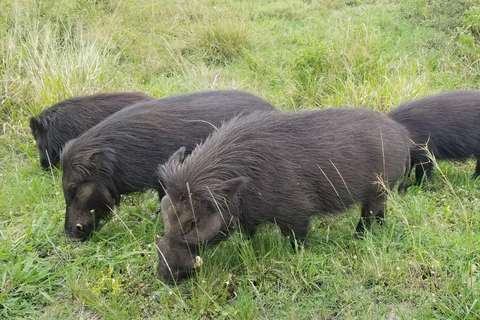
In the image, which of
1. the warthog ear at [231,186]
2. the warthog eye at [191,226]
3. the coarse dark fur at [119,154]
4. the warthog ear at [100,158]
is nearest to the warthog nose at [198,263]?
the warthog eye at [191,226]

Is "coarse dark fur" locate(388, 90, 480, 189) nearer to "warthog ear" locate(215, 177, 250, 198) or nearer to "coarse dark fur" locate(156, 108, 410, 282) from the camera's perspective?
"coarse dark fur" locate(156, 108, 410, 282)

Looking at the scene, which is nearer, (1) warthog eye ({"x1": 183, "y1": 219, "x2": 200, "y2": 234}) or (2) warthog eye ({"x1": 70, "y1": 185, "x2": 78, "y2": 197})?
(1) warthog eye ({"x1": 183, "y1": 219, "x2": 200, "y2": 234})

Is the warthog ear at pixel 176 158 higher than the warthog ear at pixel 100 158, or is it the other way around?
the warthog ear at pixel 176 158

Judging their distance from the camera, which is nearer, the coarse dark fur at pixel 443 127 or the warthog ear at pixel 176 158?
the warthog ear at pixel 176 158

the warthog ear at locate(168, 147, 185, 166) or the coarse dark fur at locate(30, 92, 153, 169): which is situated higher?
the warthog ear at locate(168, 147, 185, 166)

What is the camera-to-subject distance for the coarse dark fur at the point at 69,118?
4684 millimetres

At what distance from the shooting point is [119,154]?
12.5 ft

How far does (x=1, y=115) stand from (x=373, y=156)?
520cm

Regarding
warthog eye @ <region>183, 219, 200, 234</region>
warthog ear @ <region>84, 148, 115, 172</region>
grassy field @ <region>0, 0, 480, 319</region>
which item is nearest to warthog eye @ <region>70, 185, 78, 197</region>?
warthog ear @ <region>84, 148, 115, 172</region>

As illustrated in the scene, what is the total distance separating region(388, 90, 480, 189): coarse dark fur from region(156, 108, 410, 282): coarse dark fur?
2.57 feet

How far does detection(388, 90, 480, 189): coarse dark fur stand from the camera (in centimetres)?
446

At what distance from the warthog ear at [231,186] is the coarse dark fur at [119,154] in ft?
2.97

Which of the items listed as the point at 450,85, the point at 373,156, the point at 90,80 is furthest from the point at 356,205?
the point at 90,80

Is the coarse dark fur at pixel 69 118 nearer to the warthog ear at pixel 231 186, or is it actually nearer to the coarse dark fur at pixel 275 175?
the coarse dark fur at pixel 275 175
